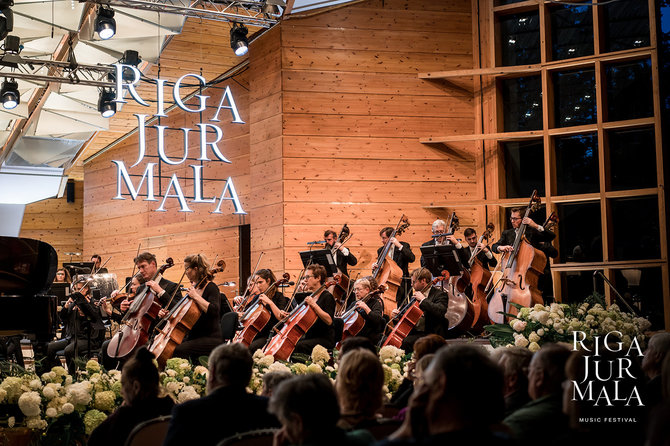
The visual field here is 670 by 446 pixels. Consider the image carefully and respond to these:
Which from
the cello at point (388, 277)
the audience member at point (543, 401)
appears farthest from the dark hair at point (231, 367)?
the cello at point (388, 277)

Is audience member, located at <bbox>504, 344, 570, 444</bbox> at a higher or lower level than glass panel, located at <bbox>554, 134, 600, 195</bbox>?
lower

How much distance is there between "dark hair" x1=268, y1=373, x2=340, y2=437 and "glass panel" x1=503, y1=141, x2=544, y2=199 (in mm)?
8835

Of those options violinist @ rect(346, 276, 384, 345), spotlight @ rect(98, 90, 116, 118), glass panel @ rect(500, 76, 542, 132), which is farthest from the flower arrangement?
spotlight @ rect(98, 90, 116, 118)

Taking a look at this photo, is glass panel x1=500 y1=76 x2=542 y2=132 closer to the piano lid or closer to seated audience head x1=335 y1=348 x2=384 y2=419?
the piano lid

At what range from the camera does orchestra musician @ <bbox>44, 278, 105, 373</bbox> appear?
7.51 m

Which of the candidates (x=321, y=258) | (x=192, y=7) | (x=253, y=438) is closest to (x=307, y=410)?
(x=253, y=438)

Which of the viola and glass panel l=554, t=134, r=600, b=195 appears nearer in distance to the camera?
the viola

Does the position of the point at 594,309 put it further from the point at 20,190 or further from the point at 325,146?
the point at 20,190

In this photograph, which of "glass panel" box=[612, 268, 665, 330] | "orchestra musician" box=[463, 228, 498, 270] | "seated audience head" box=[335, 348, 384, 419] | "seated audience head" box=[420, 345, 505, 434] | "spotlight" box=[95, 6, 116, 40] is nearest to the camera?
"seated audience head" box=[420, 345, 505, 434]

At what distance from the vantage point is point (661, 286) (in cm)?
926

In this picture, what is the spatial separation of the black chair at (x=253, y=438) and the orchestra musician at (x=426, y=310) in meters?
4.58

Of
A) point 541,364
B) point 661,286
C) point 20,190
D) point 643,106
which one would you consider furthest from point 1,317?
point 20,190

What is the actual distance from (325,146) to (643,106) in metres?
4.18

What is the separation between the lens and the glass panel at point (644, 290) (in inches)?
364
